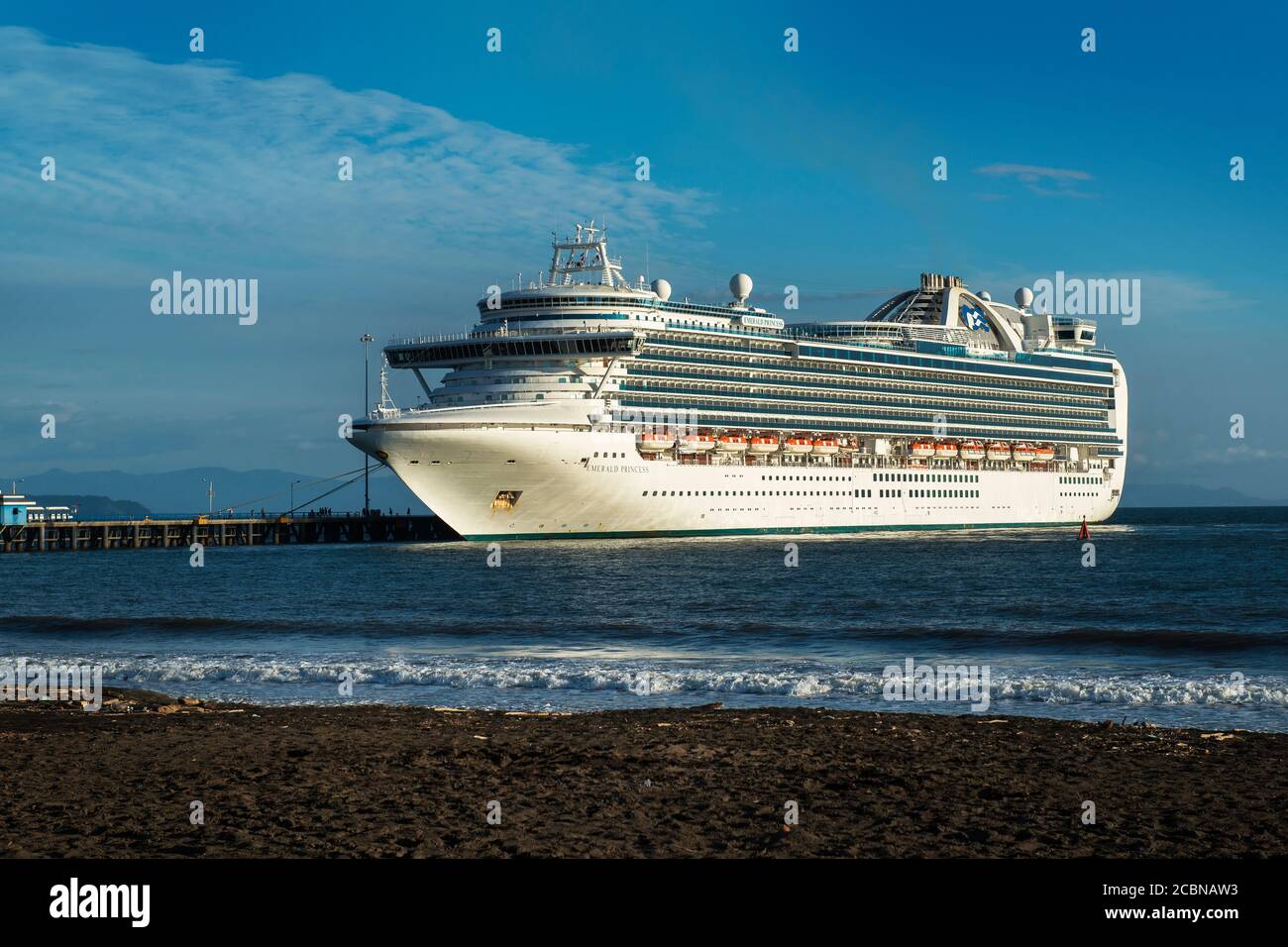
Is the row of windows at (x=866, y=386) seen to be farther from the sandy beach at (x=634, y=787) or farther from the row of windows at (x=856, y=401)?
the sandy beach at (x=634, y=787)

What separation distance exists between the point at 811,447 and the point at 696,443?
12251 millimetres

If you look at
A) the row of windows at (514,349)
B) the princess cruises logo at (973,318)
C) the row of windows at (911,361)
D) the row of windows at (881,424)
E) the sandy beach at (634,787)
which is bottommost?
the sandy beach at (634,787)

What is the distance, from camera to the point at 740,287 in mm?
90125

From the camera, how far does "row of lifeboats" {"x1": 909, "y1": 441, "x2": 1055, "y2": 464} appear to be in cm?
9444

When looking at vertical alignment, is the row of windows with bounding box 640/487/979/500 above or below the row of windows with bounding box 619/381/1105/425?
below

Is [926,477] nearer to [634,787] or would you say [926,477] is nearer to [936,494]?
[936,494]

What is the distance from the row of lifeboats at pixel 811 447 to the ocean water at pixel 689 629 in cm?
1389

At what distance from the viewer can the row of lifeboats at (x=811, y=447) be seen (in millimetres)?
75125

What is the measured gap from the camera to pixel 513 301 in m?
76.1

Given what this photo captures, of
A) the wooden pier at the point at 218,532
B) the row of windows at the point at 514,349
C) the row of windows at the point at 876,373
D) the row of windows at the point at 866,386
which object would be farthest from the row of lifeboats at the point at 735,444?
the wooden pier at the point at 218,532

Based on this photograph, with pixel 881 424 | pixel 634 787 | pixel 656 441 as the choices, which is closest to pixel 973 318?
pixel 881 424

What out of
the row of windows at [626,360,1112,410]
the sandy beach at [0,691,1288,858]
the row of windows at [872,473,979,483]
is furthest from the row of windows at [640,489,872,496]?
the sandy beach at [0,691,1288,858]

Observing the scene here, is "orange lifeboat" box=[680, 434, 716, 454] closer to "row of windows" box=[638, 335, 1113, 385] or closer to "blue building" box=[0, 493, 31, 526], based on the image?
"row of windows" box=[638, 335, 1113, 385]
